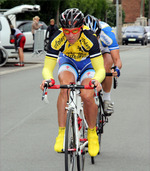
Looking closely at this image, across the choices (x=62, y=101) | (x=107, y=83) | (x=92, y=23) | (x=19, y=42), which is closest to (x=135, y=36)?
(x=19, y=42)

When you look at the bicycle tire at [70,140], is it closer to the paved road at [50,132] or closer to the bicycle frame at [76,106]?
the bicycle frame at [76,106]

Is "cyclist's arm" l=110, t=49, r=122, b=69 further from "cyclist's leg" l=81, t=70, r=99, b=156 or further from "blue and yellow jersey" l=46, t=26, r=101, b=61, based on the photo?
"blue and yellow jersey" l=46, t=26, r=101, b=61

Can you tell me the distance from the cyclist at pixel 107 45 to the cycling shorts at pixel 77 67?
1.33 ft

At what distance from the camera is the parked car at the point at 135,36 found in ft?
136

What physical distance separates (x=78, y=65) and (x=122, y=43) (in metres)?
38.1

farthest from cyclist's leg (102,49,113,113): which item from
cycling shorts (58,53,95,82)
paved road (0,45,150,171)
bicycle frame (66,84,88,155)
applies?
bicycle frame (66,84,88,155)

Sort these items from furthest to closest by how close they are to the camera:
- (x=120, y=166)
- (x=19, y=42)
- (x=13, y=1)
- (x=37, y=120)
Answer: (x=13, y=1) → (x=19, y=42) → (x=37, y=120) → (x=120, y=166)

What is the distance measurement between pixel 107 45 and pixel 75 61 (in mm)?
930

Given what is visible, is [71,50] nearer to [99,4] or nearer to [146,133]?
[146,133]

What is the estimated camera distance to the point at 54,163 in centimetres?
606

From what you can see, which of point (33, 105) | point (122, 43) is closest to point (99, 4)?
point (122, 43)

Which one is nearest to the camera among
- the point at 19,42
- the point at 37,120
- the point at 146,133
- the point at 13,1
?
the point at 146,133

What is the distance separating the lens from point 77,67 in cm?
558

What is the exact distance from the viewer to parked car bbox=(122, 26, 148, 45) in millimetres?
41438
